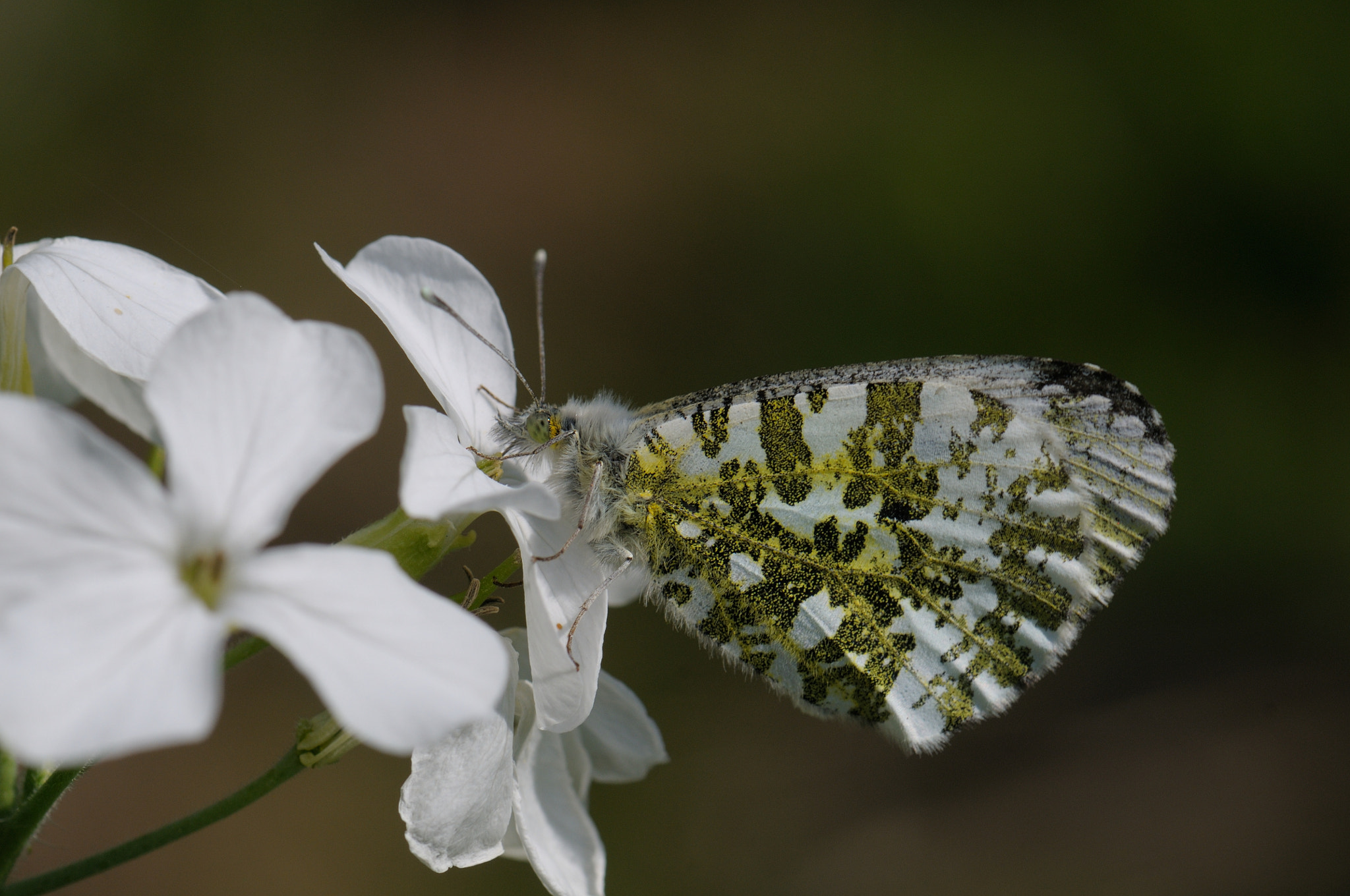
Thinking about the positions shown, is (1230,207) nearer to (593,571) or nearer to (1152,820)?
(1152,820)

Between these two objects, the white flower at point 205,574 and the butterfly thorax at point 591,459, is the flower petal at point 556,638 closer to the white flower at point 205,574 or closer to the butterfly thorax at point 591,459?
the butterfly thorax at point 591,459

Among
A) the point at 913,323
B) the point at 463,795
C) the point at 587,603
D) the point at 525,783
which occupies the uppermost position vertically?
the point at 587,603

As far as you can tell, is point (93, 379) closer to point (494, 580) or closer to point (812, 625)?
point (494, 580)

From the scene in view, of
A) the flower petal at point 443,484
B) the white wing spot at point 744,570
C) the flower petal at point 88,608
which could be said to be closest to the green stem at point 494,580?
the flower petal at point 443,484

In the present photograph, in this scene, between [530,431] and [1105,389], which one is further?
[1105,389]

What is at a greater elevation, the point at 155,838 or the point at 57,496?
the point at 57,496

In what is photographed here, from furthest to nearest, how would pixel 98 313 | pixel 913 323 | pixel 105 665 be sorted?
pixel 913 323, pixel 98 313, pixel 105 665

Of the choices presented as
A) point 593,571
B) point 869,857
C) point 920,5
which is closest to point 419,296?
point 593,571

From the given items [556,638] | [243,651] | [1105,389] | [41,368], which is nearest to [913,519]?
[1105,389]
